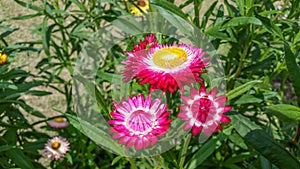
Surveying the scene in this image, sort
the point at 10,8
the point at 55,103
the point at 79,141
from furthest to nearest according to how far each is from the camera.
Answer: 1. the point at 10,8
2. the point at 55,103
3. the point at 79,141

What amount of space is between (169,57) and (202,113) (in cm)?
15

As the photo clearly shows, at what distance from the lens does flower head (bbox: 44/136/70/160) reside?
1949 millimetres

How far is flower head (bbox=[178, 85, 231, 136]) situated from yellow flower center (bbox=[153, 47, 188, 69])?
0.08 meters

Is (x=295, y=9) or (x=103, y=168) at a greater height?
(x=295, y=9)

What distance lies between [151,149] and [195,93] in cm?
19

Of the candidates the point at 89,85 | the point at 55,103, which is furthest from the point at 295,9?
the point at 55,103

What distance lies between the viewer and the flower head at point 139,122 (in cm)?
102

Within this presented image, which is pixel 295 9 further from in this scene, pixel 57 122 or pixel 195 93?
pixel 57 122

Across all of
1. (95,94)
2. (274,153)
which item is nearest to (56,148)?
(95,94)

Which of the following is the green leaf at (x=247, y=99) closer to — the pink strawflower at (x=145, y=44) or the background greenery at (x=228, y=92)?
the background greenery at (x=228, y=92)

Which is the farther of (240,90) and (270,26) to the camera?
(270,26)

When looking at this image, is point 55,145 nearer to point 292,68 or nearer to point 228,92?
point 228,92

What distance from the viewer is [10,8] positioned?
11.6 ft

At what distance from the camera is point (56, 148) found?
195cm
